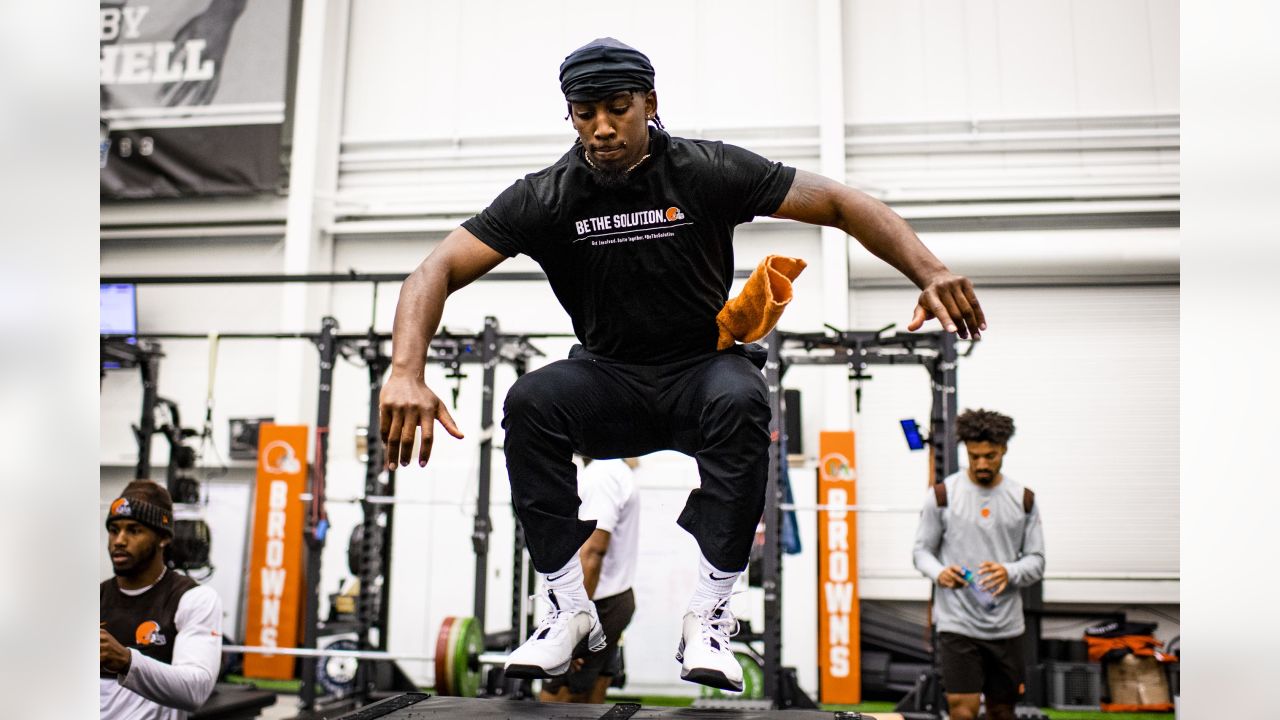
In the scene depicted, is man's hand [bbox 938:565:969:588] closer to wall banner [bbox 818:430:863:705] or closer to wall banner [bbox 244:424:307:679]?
wall banner [bbox 818:430:863:705]

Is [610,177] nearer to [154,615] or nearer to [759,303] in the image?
[759,303]

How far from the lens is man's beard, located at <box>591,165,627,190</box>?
7.55ft

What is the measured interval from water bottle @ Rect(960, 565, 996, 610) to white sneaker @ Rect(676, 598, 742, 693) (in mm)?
2308

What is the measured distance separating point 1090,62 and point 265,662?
821 cm

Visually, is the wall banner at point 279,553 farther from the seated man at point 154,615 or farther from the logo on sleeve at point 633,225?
the logo on sleeve at point 633,225

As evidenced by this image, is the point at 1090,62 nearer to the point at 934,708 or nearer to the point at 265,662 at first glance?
the point at 934,708

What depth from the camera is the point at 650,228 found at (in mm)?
2334

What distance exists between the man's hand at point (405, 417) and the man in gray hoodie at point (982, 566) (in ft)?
9.67

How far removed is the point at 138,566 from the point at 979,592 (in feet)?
10.7

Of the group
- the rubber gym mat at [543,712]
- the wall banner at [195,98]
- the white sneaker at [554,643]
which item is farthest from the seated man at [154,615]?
the wall banner at [195,98]

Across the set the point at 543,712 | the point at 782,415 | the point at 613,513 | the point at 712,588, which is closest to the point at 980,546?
the point at 613,513

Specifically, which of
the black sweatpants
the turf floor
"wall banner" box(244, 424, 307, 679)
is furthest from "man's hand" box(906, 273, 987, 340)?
"wall banner" box(244, 424, 307, 679)

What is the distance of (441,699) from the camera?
254 centimetres
